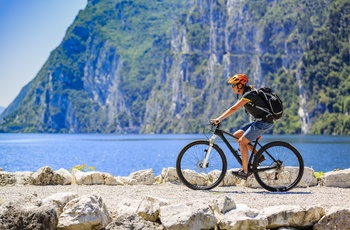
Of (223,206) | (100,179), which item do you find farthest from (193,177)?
(223,206)

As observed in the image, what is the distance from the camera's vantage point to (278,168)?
1214 cm

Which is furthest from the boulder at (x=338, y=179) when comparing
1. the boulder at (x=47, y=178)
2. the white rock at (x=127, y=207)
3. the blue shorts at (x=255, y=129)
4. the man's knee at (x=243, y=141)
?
the boulder at (x=47, y=178)

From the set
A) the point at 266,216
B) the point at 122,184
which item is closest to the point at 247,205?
the point at 266,216

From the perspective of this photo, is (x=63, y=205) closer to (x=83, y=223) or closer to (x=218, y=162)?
(x=83, y=223)

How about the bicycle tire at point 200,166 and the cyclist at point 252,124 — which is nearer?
the cyclist at point 252,124

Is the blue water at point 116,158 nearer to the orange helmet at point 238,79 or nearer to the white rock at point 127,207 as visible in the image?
the orange helmet at point 238,79

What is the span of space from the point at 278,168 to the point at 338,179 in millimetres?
→ 1466

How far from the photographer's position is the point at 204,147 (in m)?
12.4

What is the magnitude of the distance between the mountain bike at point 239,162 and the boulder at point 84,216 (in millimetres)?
3575

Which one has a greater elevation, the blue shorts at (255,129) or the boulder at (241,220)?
the blue shorts at (255,129)

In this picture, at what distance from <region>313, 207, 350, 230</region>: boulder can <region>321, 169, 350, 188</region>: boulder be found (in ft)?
12.7

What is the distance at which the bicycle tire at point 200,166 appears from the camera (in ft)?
39.9

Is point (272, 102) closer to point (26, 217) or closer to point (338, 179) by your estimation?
point (338, 179)

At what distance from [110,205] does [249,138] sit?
352cm
